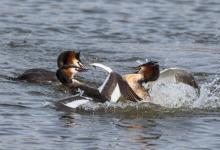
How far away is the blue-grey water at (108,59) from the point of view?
10.3 meters

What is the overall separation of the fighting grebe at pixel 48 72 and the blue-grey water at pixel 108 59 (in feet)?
0.40

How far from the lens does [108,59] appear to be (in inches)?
647

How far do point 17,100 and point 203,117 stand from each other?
2.70 meters

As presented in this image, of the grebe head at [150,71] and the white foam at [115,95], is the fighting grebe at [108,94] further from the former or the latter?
the grebe head at [150,71]

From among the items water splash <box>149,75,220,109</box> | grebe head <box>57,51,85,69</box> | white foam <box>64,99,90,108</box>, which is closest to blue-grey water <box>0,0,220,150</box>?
water splash <box>149,75,220,109</box>

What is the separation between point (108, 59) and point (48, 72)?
2.62 metres

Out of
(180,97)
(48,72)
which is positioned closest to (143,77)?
(180,97)

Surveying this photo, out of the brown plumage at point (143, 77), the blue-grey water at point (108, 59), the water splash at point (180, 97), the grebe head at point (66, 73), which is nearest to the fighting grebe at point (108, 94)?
the blue-grey water at point (108, 59)

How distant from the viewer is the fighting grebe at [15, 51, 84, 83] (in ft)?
45.1

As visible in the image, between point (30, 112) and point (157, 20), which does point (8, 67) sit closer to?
point (30, 112)

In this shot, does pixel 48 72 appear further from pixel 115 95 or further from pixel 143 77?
pixel 115 95

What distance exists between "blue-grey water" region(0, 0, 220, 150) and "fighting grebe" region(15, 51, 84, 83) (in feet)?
0.40

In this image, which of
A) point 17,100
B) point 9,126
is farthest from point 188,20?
point 9,126

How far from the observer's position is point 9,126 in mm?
10578
